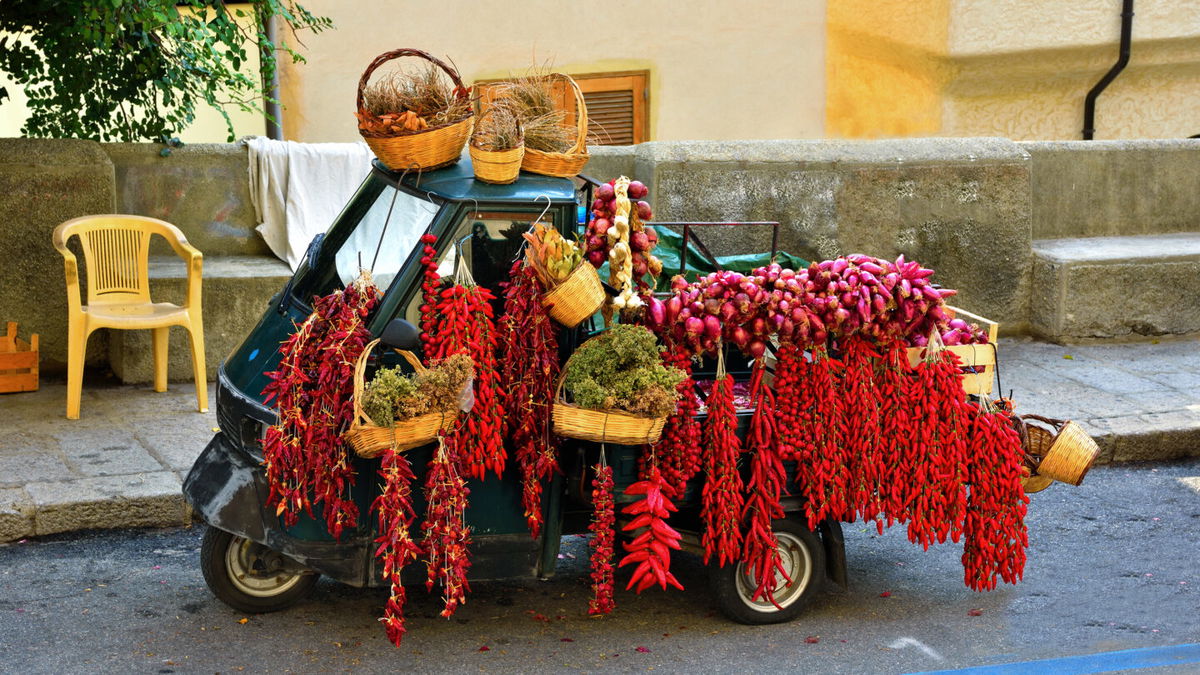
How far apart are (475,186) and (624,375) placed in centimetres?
89

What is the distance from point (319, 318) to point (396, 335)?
0.42 metres

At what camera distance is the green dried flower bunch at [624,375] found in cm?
450

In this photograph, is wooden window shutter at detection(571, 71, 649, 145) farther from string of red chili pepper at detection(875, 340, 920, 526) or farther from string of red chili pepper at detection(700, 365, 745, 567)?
string of red chili pepper at detection(700, 365, 745, 567)

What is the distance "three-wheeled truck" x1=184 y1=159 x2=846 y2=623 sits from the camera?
4.70 metres

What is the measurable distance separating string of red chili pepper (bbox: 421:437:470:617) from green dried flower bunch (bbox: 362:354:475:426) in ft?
0.68

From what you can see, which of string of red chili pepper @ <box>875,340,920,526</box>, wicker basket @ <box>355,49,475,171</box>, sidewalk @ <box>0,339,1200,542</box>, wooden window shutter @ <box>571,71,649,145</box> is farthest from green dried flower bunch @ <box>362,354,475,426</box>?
wooden window shutter @ <box>571,71,649,145</box>

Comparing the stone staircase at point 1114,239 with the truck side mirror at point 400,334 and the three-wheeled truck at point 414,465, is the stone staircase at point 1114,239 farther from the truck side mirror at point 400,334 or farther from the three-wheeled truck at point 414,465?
the truck side mirror at point 400,334

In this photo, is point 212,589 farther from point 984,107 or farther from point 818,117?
point 984,107

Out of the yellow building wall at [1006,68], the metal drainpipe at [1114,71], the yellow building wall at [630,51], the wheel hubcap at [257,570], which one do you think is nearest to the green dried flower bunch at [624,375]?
the wheel hubcap at [257,570]

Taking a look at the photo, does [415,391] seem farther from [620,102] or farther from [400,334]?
[620,102]

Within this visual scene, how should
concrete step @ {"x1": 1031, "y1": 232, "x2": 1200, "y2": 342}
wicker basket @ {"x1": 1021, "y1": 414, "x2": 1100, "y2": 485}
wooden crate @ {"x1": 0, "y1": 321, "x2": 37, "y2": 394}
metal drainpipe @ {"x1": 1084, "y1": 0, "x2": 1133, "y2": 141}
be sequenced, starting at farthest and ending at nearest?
metal drainpipe @ {"x1": 1084, "y1": 0, "x2": 1133, "y2": 141} < concrete step @ {"x1": 1031, "y1": 232, "x2": 1200, "y2": 342} < wooden crate @ {"x1": 0, "y1": 321, "x2": 37, "y2": 394} < wicker basket @ {"x1": 1021, "y1": 414, "x2": 1100, "y2": 485}

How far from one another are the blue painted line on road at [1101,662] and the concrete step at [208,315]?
485 centimetres

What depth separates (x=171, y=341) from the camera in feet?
26.0

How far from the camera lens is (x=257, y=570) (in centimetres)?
503
